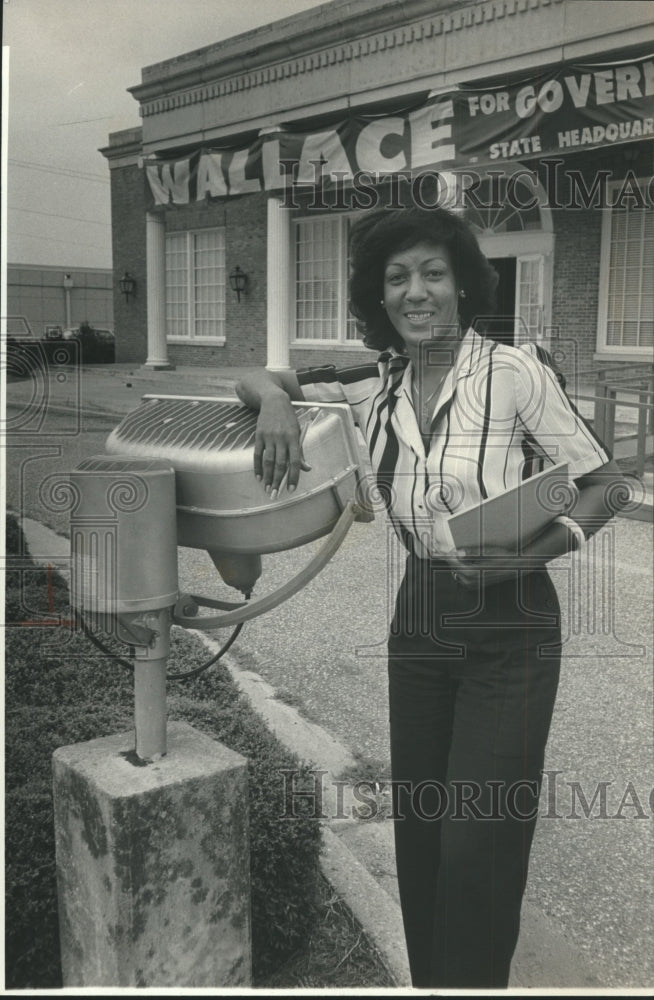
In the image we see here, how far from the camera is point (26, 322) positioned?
5.40ft

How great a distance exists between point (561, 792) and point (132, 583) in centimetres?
213

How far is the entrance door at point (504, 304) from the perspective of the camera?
174 cm

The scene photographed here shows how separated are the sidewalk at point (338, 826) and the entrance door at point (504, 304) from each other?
1.47 ft

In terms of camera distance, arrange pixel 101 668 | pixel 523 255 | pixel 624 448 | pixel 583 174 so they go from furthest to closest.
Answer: pixel 624 448, pixel 101 668, pixel 583 174, pixel 523 255

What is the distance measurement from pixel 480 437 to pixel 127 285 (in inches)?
27.1

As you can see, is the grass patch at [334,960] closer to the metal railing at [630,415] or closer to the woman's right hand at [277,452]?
the woman's right hand at [277,452]

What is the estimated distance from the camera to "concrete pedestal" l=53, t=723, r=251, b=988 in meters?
1.61

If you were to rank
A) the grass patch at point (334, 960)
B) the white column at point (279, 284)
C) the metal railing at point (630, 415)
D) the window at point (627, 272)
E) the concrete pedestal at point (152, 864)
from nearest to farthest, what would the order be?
the concrete pedestal at point (152, 864) < the white column at point (279, 284) < the grass patch at point (334, 960) < the window at point (627, 272) < the metal railing at point (630, 415)

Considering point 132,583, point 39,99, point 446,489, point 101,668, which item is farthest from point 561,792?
point 39,99

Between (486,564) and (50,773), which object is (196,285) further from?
(50,773)

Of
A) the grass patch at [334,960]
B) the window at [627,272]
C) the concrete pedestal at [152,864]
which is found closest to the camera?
the concrete pedestal at [152,864]

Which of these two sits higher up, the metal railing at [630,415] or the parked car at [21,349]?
the parked car at [21,349]

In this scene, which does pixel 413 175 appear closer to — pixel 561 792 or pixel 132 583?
pixel 132 583

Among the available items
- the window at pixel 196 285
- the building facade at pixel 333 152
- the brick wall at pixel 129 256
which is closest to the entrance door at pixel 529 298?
the building facade at pixel 333 152
